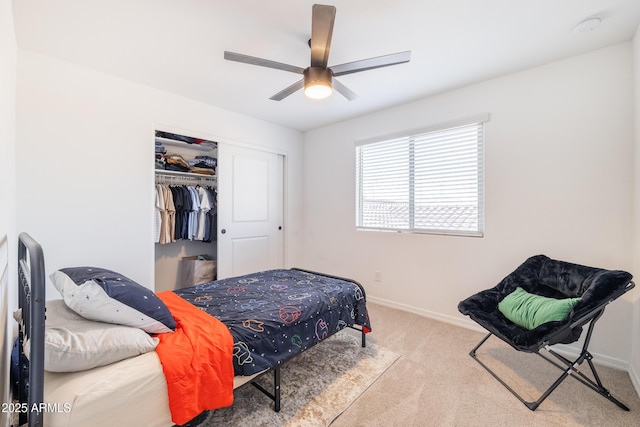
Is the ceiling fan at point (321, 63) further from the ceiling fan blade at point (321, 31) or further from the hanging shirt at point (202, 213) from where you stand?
the hanging shirt at point (202, 213)

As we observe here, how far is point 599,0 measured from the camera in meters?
1.71

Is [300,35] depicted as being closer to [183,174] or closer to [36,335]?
[36,335]

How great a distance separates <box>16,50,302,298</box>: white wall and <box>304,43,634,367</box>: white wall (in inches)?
102

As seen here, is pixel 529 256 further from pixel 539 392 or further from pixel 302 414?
pixel 302 414

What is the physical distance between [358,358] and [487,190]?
2.02m

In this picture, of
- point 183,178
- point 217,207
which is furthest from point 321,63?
point 183,178

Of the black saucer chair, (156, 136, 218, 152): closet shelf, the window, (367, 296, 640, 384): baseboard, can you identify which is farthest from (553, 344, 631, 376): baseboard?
(156, 136, 218, 152): closet shelf

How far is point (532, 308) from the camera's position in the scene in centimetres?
197

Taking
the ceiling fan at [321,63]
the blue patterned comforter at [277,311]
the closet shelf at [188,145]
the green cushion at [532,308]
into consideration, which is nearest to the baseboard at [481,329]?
the green cushion at [532,308]

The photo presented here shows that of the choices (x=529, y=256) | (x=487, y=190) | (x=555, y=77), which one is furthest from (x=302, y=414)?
(x=555, y=77)

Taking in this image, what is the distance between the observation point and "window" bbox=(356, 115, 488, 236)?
2.90 metres

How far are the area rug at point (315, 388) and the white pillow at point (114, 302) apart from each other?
700 millimetres

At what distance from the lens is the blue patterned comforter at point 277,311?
5.24 ft

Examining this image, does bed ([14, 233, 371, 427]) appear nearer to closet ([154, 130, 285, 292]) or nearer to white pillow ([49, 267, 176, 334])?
white pillow ([49, 267, 176, 334])
